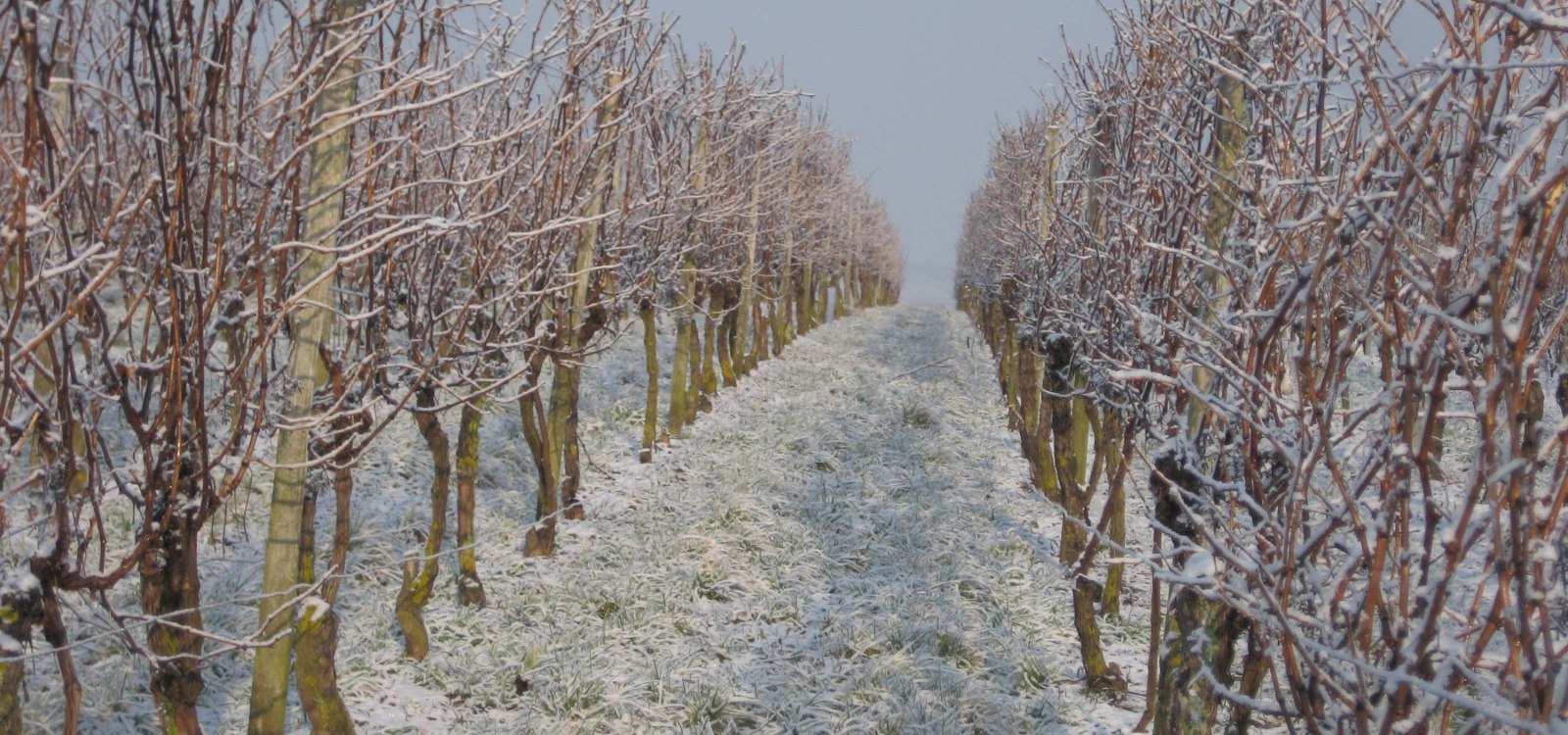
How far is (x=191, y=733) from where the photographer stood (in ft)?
10.4

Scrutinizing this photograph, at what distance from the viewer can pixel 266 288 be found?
4.90m

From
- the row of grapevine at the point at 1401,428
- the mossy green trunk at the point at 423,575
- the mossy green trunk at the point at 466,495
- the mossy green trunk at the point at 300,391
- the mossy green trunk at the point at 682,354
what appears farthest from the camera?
the mossy green trunk at the point at 682,354

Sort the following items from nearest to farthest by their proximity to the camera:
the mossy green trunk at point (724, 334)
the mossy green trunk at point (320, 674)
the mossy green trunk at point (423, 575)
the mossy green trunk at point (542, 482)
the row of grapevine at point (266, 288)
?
the row of grapevine at point (266, 288) → the mossy green trunk at point (320, 674) → the mossy green trunk at point (423, 575) → the mossy green trunk at point (542, 482) → the mossy green trunk at point (724, 334)

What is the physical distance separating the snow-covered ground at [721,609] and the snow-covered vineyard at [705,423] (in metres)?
0.04

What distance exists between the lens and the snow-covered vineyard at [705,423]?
5.55 ft

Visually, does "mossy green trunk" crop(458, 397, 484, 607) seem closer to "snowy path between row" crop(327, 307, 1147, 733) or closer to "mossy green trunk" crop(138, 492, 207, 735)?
"snowy path between row" crop(327, 307, 1147, 733)

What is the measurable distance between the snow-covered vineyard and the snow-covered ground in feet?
0.13

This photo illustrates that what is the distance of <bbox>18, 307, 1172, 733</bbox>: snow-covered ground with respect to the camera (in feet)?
17.5

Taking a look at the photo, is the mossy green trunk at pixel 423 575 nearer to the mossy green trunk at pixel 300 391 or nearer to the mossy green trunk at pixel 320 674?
the mossy green trunk at pixel 320 674

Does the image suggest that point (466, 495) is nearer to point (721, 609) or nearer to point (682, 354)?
point (721, 609)

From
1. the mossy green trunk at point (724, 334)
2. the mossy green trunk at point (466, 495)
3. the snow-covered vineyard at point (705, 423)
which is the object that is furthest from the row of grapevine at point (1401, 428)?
the mossy green trunk at point (724, 334)

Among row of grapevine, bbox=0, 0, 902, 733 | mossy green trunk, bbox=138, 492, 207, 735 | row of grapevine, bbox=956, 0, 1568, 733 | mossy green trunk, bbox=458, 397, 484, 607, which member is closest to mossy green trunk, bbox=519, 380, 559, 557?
row of grapevine, bbox=0, 0, 902, 733

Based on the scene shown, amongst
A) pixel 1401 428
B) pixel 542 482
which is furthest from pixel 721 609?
pixel 1401 428

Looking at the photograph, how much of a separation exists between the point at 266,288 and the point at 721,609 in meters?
3.79
